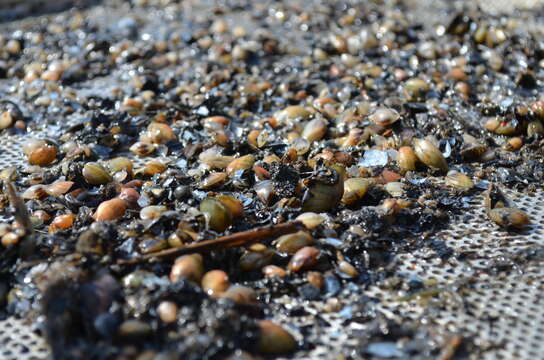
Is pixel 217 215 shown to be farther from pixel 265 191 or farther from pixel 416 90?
pixel 416 90

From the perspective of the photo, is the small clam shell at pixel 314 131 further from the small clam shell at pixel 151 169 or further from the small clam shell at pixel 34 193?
the small clam shell at pixel 34 193

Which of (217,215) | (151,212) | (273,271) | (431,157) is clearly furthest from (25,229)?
(431,157)

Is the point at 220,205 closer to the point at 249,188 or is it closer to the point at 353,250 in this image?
the point at 249,188

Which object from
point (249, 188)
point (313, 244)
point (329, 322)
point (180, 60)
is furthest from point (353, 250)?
point (180, 60)

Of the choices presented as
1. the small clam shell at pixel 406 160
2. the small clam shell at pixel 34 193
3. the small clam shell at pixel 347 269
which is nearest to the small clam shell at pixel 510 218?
the small clam shell at pixel 406 160

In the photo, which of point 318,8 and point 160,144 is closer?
point 160,144

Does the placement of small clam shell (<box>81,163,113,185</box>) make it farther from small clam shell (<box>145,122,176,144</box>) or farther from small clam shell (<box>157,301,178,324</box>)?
small clam shell (<box>157,301,178,324</box>)

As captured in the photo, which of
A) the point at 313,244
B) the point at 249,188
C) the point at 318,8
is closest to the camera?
the point at 313,244
